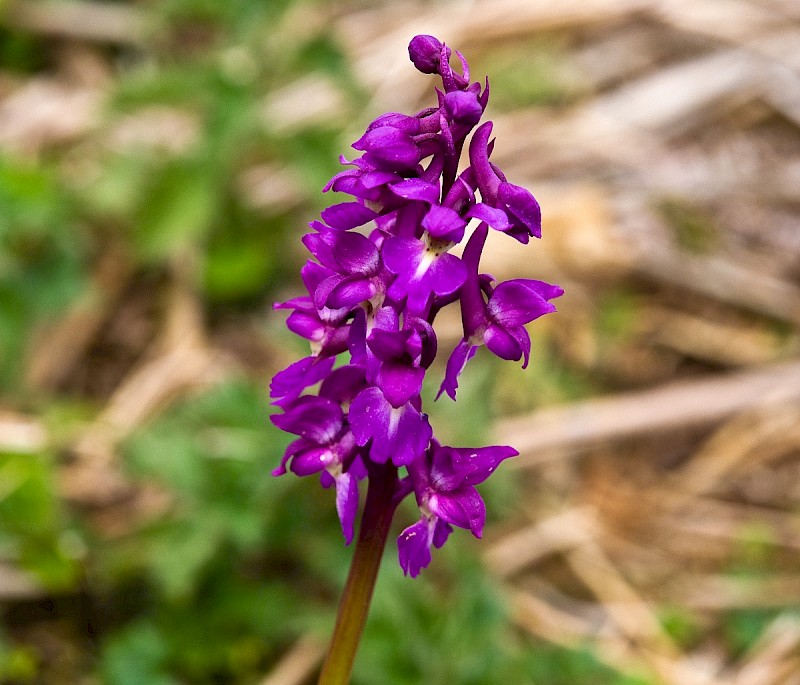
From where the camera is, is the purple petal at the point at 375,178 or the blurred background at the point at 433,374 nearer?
the purple petal at the point at 375,178

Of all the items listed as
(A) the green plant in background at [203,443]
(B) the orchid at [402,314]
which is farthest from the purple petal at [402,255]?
(A) the green plant in background at [203,443]

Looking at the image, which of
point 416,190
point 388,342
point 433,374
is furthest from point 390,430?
point 433,374

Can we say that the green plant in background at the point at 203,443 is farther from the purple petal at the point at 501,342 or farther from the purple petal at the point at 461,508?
the purple petal at the point at 501,342

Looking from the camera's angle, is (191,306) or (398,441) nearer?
(398,441)

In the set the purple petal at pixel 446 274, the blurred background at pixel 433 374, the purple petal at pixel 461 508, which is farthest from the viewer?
the blurred background at pixel 433 374

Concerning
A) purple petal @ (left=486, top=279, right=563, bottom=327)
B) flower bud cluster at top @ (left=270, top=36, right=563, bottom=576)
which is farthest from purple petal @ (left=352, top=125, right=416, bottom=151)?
purple petal @ (left=486, top=279, right=563, bottom=327)

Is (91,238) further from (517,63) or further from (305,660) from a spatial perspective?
(517,63)

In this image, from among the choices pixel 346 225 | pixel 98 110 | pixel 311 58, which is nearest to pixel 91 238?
pixel 98 110

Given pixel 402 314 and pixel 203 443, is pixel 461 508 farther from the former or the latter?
pixel 203 443
